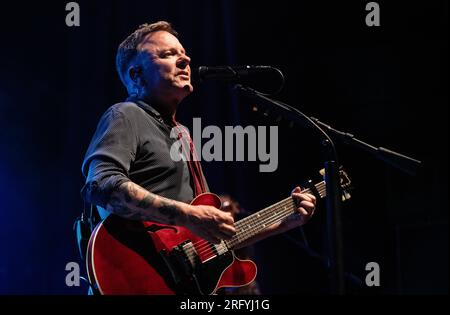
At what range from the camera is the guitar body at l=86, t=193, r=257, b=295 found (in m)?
→ 2.18

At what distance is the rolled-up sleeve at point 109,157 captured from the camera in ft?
7.32

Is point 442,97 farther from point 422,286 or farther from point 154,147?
point 154,147

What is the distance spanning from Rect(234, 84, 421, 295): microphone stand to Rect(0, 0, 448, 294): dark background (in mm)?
2204

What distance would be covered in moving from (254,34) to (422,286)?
316cm

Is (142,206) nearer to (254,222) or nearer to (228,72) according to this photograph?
(254,222)

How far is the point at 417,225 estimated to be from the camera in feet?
18.3

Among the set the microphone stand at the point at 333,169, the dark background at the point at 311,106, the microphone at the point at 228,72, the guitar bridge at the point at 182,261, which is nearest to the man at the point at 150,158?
the guitar bridge at the point at 182,261

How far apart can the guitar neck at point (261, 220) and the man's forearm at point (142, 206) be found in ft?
1.41

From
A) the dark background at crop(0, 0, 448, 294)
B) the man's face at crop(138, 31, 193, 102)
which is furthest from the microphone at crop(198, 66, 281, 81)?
the dark background at crop(0, 0, 448, 294)

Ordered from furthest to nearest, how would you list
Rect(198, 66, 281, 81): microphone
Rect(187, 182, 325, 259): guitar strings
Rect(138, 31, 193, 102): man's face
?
Rect(138, 31, 193, 102): man's face → Rect(198, 66, 281, 81): microphone → Rect(187, 182, 325, 259): guitar strings

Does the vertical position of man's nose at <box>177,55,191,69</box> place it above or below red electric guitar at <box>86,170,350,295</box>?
above

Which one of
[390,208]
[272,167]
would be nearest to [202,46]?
[272,167]

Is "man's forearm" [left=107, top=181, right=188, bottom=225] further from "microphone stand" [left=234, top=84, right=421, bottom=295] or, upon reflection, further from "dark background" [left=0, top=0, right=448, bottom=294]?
"dark background" [left=0, top=0, right=448, bottom=294]

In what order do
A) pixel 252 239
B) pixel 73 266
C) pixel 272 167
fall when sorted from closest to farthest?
pixel 252 239 → pixel 73 266 → pixel 272 167
